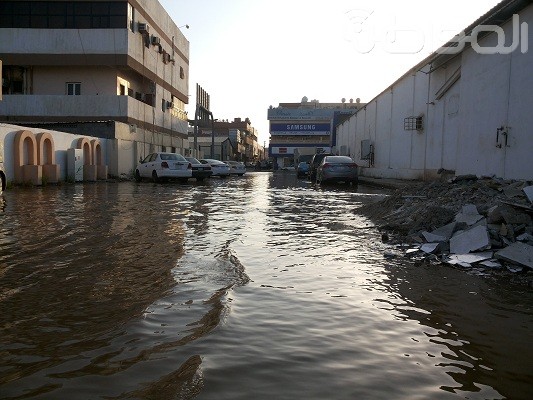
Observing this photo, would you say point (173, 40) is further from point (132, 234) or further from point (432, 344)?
point (432, 344)

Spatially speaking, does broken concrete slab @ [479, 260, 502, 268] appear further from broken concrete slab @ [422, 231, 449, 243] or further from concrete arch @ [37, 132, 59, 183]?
concrete arch @ [37, 132, 59, 183]

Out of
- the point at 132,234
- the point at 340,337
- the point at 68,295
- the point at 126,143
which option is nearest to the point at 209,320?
the point at 340,337

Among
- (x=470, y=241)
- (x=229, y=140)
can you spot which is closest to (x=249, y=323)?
(x=470, y=241)

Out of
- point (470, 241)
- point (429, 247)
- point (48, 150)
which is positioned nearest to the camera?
point (470, 241)

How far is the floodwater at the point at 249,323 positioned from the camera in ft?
8.79

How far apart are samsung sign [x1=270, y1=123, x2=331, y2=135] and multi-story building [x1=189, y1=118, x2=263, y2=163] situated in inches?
377

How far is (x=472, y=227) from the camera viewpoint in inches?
264

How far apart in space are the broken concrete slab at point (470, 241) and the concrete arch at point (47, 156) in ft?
59.4

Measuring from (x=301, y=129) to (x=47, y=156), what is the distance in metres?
71.2

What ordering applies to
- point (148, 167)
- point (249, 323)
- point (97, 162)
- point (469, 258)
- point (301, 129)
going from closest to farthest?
1. point (249, 323)
2. point (469, 258)
3. point (148, 167)
4. point (97, 162)
5. point (301, 129)

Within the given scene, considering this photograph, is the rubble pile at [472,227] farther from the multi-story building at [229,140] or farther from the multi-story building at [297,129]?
the multi-story building at [297,129]

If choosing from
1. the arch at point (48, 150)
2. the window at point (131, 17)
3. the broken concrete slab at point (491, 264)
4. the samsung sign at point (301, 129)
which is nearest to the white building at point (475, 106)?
the broken concrete slab at point (491, 264)

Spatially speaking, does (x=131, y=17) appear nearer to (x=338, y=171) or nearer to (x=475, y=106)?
(x=338, y=171)

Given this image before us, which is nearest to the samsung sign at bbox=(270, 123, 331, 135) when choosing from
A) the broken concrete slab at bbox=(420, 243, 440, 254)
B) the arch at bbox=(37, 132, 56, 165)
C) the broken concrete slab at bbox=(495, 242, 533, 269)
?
the arch at bbox=(37, 132, 56, 165)
